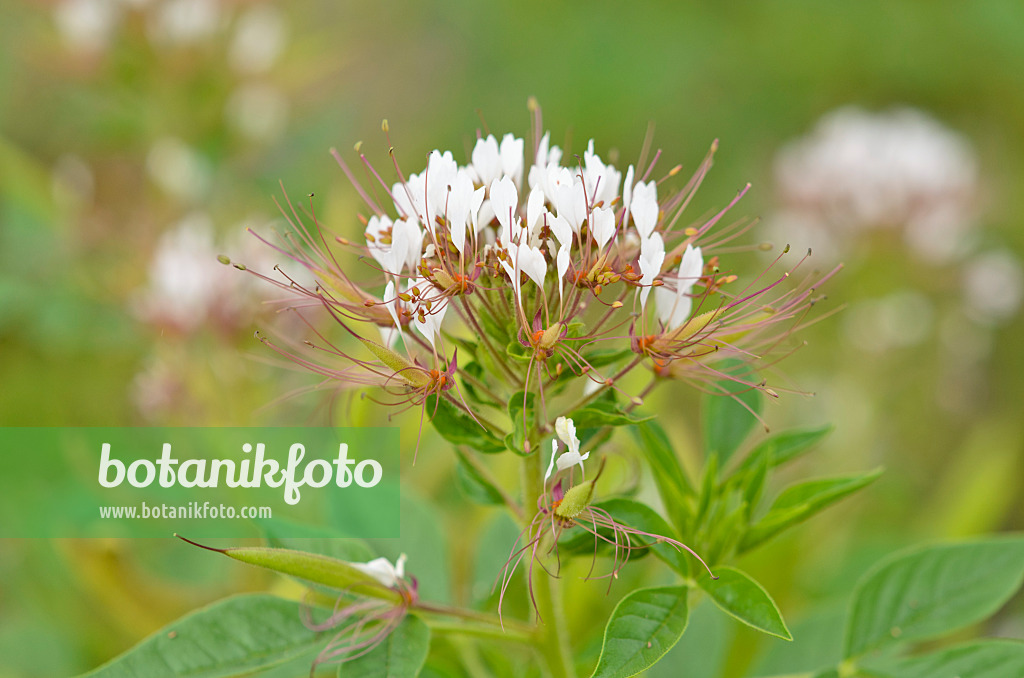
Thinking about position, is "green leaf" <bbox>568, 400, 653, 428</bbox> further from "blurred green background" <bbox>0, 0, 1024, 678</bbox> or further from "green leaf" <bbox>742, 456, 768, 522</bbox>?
"blurred green background" <bbox>0, 0, 1024, 678</bbox>

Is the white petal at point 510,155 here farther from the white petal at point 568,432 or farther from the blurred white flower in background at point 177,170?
the blurred white flower in background at point 177,170

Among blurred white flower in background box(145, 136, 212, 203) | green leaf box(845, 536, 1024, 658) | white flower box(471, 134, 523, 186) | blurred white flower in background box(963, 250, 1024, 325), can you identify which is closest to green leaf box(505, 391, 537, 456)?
white flower box(471, 134, 523, 186)

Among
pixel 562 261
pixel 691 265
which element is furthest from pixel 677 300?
pixel 562 261

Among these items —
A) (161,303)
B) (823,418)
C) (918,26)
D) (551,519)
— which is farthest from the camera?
(918,26)

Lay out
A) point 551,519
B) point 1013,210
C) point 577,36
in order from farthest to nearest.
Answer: point 577,36, point 1013,210, point 551,519

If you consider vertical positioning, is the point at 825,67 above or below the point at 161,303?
above

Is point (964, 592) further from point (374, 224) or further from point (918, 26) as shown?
point (918, 26)

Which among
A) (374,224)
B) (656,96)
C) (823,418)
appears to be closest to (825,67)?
(656,96)
